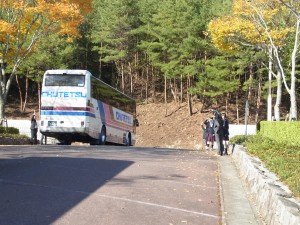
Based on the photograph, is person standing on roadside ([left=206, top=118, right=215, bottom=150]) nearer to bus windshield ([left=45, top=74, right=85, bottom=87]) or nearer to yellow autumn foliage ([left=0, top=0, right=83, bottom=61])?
bus windshield ([left=45, top=74, right=85, bottom=87])

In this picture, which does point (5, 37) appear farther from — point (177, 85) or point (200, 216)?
point (177, 85)

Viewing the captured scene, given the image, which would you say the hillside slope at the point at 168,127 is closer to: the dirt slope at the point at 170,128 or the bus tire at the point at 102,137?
the dirt slope at the point at 170,128

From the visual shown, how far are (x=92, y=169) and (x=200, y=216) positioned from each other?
4.61m

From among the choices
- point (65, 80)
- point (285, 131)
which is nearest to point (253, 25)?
point (285, 131)

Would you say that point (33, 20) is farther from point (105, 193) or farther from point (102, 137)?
point (105, 193)

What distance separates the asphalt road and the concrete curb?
2.23 feet

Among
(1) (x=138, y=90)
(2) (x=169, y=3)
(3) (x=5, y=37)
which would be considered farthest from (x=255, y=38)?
(1) (x=138, y=90)

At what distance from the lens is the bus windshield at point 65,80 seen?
22.6 metres

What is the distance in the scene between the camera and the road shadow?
6.32 m

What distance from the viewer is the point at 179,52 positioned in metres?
41.4

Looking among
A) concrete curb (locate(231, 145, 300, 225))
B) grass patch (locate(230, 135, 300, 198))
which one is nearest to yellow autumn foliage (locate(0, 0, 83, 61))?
grass patch (locate(230, 135, 300, 198))

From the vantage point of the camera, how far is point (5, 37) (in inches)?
901

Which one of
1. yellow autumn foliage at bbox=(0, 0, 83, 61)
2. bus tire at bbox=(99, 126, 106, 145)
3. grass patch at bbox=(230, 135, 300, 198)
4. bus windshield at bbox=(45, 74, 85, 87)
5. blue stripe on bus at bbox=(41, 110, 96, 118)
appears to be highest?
yellow autumn foliage at bbox=(0, 0, 83, 61)

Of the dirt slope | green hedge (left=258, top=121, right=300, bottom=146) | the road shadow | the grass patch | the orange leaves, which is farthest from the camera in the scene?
the dirt slope
